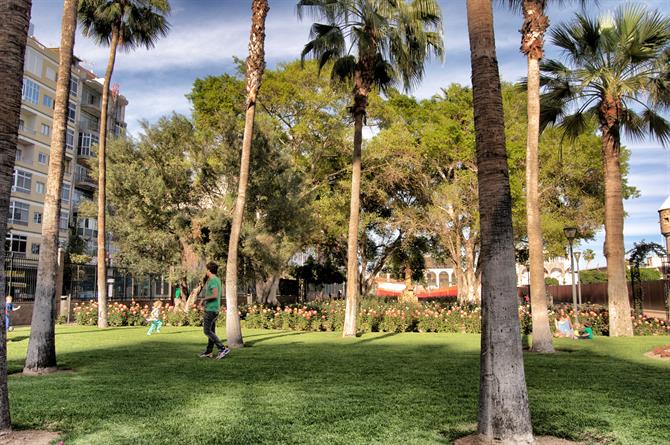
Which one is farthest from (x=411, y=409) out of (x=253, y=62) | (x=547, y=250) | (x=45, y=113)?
(x=45, y=113)

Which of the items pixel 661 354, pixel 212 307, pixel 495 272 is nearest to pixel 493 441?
pixel 495 272

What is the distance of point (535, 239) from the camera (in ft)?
42.2

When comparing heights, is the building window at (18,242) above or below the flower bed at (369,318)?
above

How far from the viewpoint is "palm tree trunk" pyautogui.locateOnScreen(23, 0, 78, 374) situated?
862 cm

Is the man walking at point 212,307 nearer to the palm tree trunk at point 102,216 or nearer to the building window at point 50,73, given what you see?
the palm tree trunk at point 102,216

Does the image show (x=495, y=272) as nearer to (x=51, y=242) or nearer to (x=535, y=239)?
(x=51, y=242)

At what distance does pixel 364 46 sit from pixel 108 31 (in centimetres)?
1165

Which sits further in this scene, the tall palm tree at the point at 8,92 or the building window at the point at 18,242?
the building window at the point at 18,242

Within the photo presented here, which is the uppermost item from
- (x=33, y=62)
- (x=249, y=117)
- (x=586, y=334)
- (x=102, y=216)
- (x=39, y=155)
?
(x=33, y=62)

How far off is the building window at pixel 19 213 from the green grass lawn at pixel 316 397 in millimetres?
36954

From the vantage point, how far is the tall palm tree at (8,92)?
189 inches

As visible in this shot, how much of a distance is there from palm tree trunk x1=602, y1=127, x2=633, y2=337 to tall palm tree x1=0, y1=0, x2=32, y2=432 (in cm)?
1597

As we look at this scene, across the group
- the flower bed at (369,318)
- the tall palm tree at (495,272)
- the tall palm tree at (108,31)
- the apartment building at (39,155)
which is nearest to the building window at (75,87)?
the apartment building at (39,155)

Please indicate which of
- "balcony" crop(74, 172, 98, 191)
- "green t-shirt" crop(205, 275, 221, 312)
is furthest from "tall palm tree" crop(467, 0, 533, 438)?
"balcony" crop(74, 172, 98, 191)
